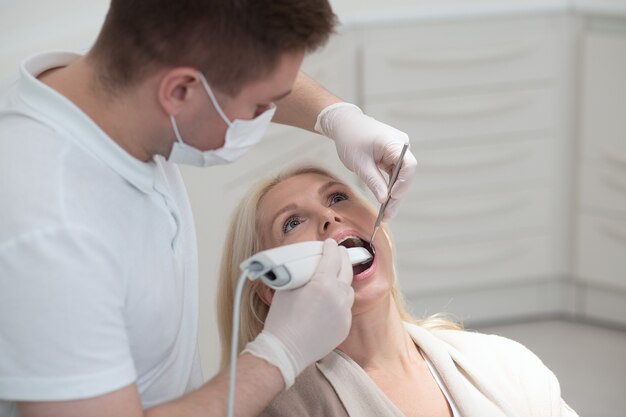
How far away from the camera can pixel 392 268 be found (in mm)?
1844

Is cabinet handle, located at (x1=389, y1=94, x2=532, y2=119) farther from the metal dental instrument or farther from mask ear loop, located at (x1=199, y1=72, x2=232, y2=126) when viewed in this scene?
mask ear loop, located at (x1=199, y1=72, x2=232, y2=126)

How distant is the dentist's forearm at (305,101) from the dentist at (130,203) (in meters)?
0.46

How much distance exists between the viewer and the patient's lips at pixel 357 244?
5.78 ft

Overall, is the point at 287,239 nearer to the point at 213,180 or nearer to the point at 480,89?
the point at 213,180

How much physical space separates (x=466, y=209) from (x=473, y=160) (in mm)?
159

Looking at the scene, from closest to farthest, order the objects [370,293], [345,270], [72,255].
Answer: [72,255], [345,270], [370,293]

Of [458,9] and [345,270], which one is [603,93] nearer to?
[458,9]

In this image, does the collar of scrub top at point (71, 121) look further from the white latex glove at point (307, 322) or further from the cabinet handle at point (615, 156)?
the cabinet handle at point (615, 156)

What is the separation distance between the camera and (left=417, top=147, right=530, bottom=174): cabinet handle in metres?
3.25

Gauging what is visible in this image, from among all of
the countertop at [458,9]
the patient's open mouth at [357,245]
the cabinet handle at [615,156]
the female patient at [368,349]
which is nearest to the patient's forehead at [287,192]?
the female patient at [368,349]

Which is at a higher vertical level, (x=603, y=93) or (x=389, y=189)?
(x=389, y=189)

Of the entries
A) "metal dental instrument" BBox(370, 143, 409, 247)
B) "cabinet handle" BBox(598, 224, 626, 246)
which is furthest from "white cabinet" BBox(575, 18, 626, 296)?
"metal dental instrument" BBox(370, 143, 409, 247)

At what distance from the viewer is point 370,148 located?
1.82m

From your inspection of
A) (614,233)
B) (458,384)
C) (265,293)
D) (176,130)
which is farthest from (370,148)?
(614,233)
